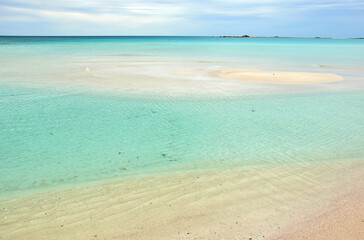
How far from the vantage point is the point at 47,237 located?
3.92m

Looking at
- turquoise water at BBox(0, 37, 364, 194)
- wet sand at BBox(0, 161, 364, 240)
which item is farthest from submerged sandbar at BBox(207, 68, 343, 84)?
wet sand at BBox(0, 161, 364, 240)

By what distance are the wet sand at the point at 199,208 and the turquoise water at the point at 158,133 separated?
1.94 feet

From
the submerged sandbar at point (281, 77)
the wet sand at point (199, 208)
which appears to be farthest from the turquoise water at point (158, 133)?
the submerged sandbar at point (281, 77)

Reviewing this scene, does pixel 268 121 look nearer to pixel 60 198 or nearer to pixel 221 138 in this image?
pixel 221 138

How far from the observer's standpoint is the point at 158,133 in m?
7.96

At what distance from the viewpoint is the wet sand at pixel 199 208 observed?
13.2ft

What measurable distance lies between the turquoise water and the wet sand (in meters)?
0.59

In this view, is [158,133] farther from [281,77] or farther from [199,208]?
[281,77]

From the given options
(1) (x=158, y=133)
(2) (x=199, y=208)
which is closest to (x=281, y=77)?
(1) (x=158, y=133)

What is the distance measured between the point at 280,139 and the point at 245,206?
140 inches

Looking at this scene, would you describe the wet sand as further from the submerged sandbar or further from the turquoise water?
the submerged sandbar

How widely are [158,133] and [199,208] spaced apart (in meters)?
3.66

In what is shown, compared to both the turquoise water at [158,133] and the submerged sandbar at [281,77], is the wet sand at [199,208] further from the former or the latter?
the submerged sandbar at [281,77]

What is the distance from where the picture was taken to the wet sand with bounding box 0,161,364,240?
402cm
